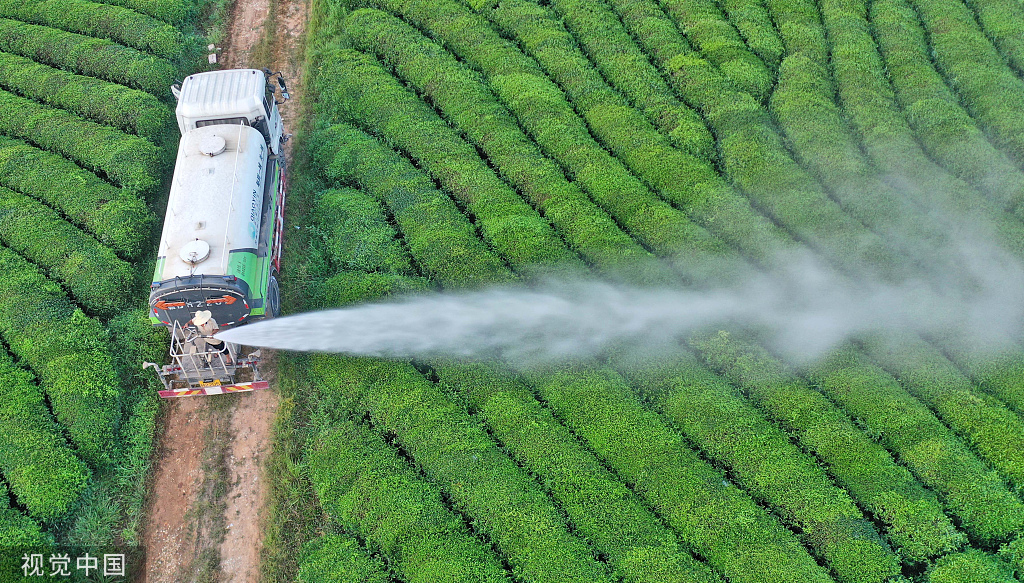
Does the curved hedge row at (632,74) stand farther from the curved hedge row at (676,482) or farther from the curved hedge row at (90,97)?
the curved hedge row at (90,97)

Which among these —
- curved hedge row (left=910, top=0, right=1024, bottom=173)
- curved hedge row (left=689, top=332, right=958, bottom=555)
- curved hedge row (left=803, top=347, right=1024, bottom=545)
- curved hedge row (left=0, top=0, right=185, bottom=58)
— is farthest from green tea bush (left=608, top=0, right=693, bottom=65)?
curved hedge row (left=0, top=0, right=185, bottom=58)

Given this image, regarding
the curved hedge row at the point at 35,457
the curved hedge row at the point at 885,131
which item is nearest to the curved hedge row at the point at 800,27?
the curved hedge row at the point at 885,131

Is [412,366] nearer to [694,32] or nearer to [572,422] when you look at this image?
[572,422]

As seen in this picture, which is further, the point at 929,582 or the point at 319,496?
the point at 319,496

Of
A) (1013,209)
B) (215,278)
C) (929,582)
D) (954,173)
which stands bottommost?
(929,582)

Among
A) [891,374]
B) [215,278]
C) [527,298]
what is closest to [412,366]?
[527,298]

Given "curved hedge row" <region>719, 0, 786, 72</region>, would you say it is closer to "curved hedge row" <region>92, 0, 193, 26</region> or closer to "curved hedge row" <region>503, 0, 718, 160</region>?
"curved hedge row" <region>503, 0, 718, 160</region>

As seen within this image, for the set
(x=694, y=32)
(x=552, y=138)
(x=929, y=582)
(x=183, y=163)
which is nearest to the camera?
(x=929, y=582)

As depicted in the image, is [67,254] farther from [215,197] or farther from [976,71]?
[976,71]
